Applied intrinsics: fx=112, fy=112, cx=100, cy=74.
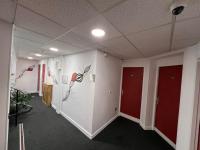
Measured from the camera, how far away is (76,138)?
286 centimetres

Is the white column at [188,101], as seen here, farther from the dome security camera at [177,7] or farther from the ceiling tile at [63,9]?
the ceiling tile at [63,9]

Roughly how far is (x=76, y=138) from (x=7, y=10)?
9.39 feet

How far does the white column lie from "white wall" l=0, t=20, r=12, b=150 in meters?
2.95

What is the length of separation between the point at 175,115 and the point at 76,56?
325cm

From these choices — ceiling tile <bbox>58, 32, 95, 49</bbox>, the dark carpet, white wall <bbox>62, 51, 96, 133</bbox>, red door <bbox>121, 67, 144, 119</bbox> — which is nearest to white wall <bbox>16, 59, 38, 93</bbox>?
the dark carpet

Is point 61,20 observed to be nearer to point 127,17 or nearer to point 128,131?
point 127,17

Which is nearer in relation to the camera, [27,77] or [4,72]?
[4,72]

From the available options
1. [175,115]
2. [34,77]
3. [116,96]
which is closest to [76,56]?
[116,96]

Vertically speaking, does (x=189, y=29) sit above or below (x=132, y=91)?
above

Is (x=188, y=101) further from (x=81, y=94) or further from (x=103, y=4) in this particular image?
(x=81, y=94)

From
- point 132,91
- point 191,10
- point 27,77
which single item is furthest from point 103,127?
point 27,77

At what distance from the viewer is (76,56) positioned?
3730mm

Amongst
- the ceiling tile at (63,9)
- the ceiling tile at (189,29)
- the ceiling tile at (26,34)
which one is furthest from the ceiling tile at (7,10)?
the ceiling tile at (189,29)

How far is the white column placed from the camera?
1929 mm
